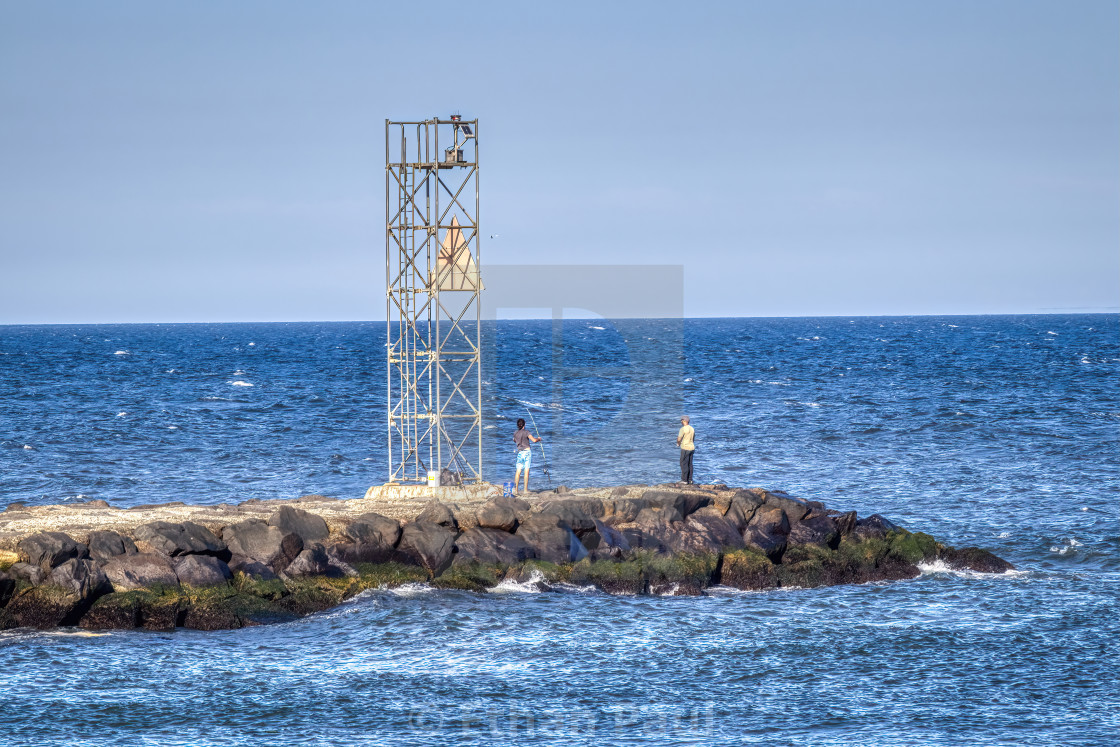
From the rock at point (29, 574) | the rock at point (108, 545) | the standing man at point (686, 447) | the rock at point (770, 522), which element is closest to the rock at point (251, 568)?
the rock at point (108, 545)

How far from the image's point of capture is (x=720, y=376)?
81.4 m

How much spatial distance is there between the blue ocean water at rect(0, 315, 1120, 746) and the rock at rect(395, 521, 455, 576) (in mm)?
792

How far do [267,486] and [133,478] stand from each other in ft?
15.3

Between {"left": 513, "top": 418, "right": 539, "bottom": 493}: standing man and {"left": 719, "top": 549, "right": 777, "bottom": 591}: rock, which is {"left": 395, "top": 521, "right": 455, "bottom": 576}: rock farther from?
{"left": 719, "top": 549, "right": 777, "bottom": 591}: rock

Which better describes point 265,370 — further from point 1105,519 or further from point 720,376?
point 1105,519

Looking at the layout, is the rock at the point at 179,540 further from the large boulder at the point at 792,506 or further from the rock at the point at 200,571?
the large boulder at the point at 792,506

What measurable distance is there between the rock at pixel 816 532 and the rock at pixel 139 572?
41.0 feet

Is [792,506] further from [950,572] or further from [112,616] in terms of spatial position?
[112,616]

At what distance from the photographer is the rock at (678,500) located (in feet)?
83.3

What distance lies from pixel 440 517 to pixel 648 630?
18.2ft

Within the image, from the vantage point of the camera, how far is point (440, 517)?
23.8 metres

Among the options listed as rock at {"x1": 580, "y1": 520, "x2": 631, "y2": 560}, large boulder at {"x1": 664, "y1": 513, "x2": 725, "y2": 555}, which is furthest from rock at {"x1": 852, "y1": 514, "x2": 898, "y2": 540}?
rock at {"x1": 580, "y1": 520, "x2": 631, "y2": 560}

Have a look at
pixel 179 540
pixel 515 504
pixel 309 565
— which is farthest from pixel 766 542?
pixel 179 540

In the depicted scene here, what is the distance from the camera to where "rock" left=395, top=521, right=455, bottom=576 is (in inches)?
898
